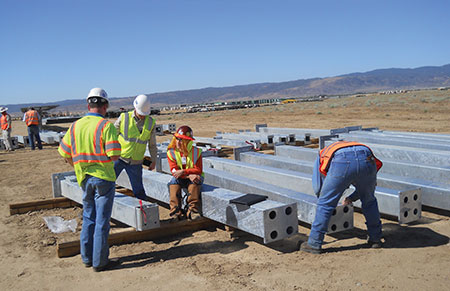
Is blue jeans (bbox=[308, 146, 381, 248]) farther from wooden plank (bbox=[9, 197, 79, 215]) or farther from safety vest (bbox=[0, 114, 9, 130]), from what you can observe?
safety vest (bbox=[0, 114, 9, 130])

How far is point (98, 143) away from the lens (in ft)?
13.7

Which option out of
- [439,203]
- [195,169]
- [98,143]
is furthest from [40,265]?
[439,203]

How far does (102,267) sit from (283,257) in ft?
6.38

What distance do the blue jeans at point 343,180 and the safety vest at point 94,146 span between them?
2189mm

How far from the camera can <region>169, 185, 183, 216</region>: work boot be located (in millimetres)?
5551

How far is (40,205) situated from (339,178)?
512 centimetres

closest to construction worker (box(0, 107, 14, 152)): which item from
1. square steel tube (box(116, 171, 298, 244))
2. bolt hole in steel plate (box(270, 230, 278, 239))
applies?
square steel tube (box(116, 171, 298, 244))

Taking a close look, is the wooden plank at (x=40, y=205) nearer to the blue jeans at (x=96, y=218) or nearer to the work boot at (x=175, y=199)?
the work boot at (x=175, y=199)

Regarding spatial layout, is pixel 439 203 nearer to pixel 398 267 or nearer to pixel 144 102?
pixel 398 267

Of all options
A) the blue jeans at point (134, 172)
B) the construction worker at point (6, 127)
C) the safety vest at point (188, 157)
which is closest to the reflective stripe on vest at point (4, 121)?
the construction worker at point (6, 127)

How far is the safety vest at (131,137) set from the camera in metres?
5.56

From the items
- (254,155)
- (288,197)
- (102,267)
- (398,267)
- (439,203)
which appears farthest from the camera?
(254,155)

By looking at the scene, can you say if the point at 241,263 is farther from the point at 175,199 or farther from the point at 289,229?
the point at 175,199

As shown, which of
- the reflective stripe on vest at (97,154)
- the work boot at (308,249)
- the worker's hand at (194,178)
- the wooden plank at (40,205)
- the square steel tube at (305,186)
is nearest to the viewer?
the reflective stripe on vest at (97,154)
